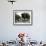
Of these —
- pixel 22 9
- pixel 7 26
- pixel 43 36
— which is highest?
pixel 22 9

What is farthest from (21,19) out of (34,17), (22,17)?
(34,17)

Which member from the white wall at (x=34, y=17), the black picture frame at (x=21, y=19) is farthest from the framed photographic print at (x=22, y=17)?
the white wall at (x=34, y=17)

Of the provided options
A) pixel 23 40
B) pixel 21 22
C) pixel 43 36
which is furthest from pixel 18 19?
pixel 23 40

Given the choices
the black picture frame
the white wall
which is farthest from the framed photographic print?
the white wall

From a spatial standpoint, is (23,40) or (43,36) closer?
(23,40)

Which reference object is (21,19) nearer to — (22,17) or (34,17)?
(22,17)

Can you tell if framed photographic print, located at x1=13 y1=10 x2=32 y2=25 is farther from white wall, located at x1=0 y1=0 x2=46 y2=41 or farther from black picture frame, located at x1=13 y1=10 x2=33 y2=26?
white wall, located at x1=0 y1=0 x2=46 y2=41

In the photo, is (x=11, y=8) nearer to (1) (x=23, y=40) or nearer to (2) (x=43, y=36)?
(2) (x=43, y=36)

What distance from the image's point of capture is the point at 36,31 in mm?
4992

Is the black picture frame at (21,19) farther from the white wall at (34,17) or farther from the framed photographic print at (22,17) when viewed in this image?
the white wall at (34,17)

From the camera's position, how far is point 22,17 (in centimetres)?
503

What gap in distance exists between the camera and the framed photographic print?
4996 millimetres

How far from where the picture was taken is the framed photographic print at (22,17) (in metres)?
5.00

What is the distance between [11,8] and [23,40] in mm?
2209
